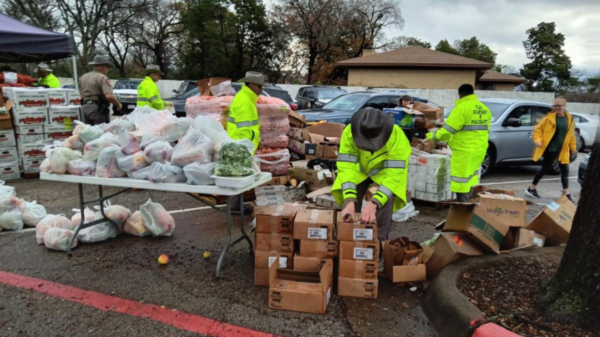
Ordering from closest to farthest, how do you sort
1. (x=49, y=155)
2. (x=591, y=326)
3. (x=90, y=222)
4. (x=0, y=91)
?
(x=591, y=326) → (x=49, y=155) → (x=90, y=222) → (x=0, y=91)

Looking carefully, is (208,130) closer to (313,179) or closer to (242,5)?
(313,179)

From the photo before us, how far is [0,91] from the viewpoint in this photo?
7.61 m

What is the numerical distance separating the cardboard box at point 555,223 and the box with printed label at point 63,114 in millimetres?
8042

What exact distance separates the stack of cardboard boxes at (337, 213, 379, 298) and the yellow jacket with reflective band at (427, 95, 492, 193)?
243 cm

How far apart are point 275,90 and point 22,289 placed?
10.4 meters

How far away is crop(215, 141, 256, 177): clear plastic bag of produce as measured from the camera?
11.0ft

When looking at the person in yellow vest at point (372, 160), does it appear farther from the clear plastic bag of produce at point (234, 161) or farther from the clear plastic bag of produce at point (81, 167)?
the clear plastic bag of produce at point (81, 167)

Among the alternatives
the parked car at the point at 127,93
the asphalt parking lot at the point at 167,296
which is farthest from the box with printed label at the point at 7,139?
the parked car at the point at 127,93

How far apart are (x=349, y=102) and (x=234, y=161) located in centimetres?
694

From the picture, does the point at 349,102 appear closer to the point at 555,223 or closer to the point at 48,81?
the point at 555,223

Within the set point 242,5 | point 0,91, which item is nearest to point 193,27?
point 242,5

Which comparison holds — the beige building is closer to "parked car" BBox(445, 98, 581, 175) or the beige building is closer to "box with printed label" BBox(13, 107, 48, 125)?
"parked car" BBox(445, 98, 581, 175)

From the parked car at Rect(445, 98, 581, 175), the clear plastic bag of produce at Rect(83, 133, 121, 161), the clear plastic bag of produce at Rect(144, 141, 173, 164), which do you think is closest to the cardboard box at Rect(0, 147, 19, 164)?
the clear plastic bag of produce at Rect(83, 133, 121, 161)

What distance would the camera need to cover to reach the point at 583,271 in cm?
258
